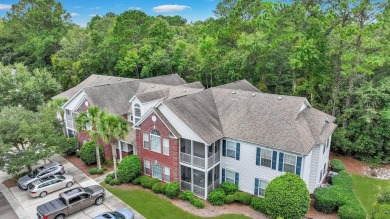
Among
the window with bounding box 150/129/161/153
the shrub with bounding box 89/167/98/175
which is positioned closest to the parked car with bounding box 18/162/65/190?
the shrub with bounding box 89/167/98/175

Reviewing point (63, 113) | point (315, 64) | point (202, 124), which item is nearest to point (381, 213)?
point (202, 124)

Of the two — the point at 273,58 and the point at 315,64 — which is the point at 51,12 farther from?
the point at 315,64

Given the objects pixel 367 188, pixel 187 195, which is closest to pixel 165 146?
pixel 187 195

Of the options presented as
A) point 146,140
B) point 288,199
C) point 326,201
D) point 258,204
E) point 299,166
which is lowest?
point 258,204

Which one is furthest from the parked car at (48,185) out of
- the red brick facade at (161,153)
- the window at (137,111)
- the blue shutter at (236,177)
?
the blue shutter at (236,177)

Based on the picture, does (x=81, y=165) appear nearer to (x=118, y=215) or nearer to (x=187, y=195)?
(x=118, y=215)

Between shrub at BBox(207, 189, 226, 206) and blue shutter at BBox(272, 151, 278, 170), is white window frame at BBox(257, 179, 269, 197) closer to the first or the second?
blue shutter at BBox(272, 151, 278, 170)
